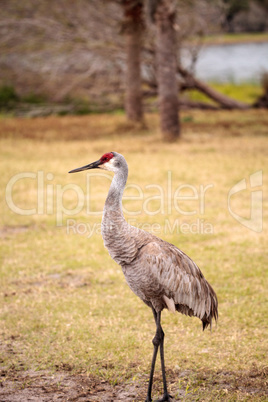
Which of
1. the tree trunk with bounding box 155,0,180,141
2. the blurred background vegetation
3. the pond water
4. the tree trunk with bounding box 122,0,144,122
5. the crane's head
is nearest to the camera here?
the crane's head

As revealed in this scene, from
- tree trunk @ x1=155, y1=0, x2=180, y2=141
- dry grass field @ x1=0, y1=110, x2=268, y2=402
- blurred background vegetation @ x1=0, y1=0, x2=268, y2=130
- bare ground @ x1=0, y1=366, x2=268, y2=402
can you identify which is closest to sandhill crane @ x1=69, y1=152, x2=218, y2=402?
bare ground @ x1=0, y1=366, x2=268, y2=402

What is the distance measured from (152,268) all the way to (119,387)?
90 centimetres

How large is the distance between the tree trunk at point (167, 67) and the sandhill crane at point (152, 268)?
952 cm

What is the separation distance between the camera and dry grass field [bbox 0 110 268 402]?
3.92 metres

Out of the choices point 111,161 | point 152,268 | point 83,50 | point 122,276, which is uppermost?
point 83,50

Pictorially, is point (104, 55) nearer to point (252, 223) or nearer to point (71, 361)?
point (252, 223)

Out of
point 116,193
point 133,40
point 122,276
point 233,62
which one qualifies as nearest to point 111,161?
point 116,193

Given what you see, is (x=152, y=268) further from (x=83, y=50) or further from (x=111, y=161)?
(x=83, y=50)

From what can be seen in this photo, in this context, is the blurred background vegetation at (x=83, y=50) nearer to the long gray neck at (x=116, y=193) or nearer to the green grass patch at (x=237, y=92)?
the green grass patch at (x=237, y=92)

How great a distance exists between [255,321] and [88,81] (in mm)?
14357

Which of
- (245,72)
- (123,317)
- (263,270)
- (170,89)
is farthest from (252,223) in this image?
(245,72)

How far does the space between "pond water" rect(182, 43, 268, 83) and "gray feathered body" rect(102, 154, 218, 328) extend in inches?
814

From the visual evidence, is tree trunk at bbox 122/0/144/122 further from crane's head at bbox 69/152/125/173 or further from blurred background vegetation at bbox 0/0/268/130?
crane's head at bbox 69/152/125/173

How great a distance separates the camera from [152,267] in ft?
11.8
